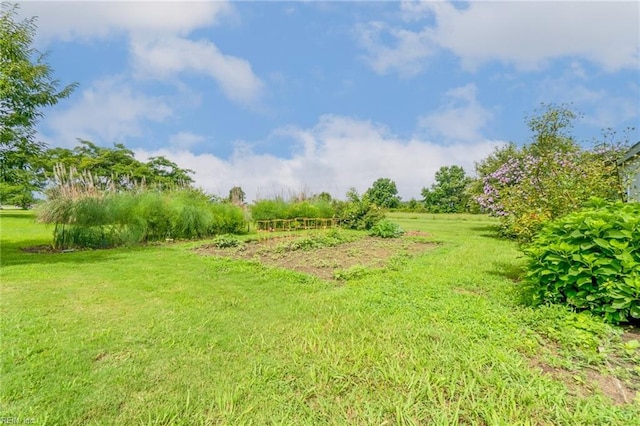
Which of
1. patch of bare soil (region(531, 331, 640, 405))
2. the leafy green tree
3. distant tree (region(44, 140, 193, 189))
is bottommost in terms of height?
patch of bare soil (region(531, 331, 640, 405))

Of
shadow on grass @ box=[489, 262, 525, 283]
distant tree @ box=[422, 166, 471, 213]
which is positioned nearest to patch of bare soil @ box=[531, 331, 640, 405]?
shadow on grass @ box=[489, 262, 525, 283]

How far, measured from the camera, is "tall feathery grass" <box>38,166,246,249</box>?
7961mm

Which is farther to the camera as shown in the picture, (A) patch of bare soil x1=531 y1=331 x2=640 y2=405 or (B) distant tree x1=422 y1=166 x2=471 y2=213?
(B) distant tree x1=422 y1=166 x2=471 y2=213

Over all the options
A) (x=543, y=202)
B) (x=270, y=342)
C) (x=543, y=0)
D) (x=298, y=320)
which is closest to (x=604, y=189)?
(x=543, y=202)

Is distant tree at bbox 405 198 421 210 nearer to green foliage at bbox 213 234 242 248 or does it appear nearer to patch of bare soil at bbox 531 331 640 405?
green foliage at bbox 213 234 242 248

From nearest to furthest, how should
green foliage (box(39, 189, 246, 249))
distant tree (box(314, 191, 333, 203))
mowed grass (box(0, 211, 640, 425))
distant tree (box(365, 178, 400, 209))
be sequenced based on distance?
mowed grass (box(0, 211, 640, 425)), green foliage (box(39, 189, 246, 249)), distant tree (box(314, 191, 333, 203)), distant tree (box(365, 178, 400, 209))

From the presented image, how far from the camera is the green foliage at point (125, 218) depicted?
7934mm

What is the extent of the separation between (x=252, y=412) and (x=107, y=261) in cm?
606

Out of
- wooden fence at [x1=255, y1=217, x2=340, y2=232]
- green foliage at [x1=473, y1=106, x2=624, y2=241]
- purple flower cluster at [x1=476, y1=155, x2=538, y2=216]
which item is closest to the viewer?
green foliage at [x1=473, y1=106, x2=624, y2=241]

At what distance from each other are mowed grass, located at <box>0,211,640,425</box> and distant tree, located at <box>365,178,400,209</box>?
1670 inches

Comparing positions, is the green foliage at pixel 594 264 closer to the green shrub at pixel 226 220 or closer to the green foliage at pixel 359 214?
the green shrub at pixel 226 220

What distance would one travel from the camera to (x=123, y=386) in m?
2.10

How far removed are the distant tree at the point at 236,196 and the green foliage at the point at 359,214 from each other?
4.99 meters

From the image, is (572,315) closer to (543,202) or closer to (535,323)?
(535,323)
